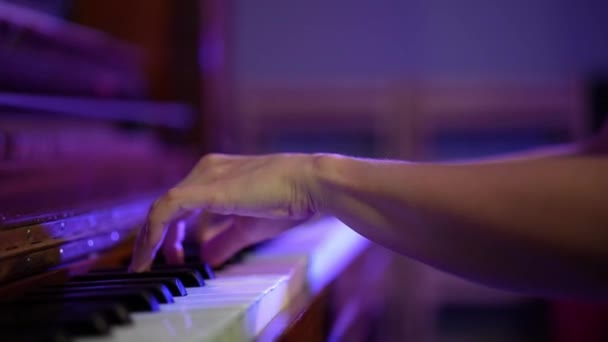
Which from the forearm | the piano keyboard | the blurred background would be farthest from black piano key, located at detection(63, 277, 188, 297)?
the blurred background

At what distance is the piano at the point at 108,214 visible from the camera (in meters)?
0.68

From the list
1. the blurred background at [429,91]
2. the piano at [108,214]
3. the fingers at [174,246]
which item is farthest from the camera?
the blurred background at [429,91]

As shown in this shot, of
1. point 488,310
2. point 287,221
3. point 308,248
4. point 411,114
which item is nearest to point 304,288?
point 287,221

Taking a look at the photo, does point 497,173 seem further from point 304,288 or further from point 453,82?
point 453,82

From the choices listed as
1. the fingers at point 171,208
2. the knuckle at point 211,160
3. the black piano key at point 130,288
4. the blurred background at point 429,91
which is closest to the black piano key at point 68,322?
the black piano key at point 130,288

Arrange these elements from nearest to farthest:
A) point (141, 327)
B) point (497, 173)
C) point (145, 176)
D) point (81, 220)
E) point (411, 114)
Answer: point (141, 327)
point (497, 173)
point (81, 220)
point (145, 176)
point (411, 114)

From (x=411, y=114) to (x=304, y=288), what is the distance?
223 cm

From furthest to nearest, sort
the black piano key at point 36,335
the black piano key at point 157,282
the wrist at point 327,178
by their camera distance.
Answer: the wrist at point 327,178 < the black piano key at point 157,282 < the black piano key at point 36,335

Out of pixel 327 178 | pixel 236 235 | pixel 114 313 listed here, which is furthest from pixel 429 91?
pixel 114 313

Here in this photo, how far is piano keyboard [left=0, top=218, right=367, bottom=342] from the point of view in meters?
0.61

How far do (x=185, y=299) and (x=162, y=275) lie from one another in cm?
8

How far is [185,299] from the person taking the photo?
0.79 meters

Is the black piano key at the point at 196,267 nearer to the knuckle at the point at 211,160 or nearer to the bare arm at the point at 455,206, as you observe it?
the bare arm at the point at 455,206

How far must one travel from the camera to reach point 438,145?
331cm
